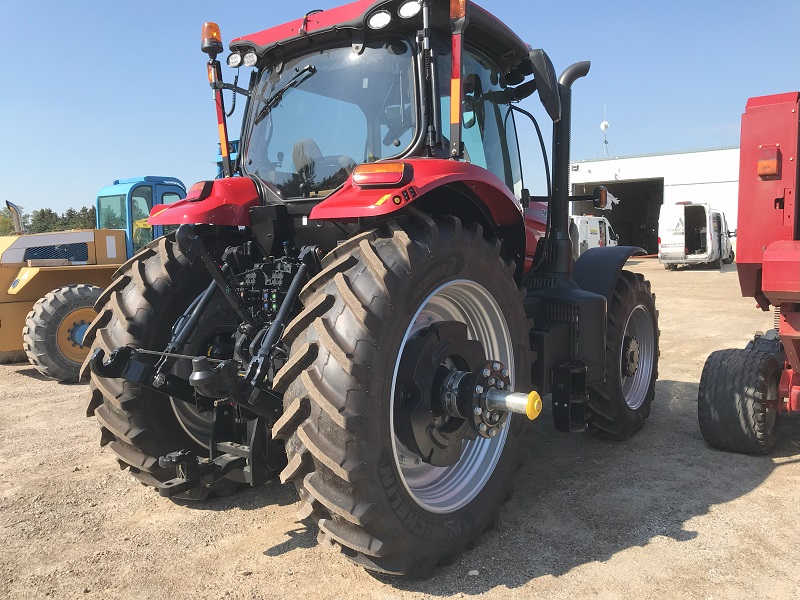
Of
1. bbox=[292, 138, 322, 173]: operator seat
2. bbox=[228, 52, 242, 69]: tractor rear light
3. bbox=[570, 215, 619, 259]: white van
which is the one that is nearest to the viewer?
bbox=[292, 138, 322, 173]: operator seat

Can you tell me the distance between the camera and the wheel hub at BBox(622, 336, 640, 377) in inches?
180

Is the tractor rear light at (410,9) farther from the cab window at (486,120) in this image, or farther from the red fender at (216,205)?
the red fender at (216,205)

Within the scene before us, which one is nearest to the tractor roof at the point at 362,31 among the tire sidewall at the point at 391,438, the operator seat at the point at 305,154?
the operator seat at the point at 305,154

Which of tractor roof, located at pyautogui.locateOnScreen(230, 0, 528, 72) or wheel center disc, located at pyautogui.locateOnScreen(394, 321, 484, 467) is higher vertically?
tractor roof, located at pyautogui.locateOnScreen(230, 0, 528, 72)

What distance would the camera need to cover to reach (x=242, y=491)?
3.59 metres

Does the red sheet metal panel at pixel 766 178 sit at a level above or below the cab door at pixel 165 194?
below

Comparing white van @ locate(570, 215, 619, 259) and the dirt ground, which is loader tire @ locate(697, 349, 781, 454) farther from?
white van @ locate(570, 215, 619, 259)

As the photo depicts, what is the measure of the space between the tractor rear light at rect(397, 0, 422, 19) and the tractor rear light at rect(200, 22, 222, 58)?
130 centimetres

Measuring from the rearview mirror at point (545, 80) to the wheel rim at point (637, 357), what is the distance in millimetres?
1736

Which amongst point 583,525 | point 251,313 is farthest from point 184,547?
point 583,525

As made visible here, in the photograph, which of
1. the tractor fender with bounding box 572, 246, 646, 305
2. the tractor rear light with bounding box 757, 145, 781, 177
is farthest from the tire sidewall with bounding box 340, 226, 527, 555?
the tractor rear light with bounding box 757, 145, 781, 177

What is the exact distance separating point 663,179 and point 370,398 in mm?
31194

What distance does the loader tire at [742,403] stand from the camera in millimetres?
3926

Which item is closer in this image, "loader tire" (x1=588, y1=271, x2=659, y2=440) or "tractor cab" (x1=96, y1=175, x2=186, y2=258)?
"loader tire" (x1=588, y1=271, x2=659, y2=440)
